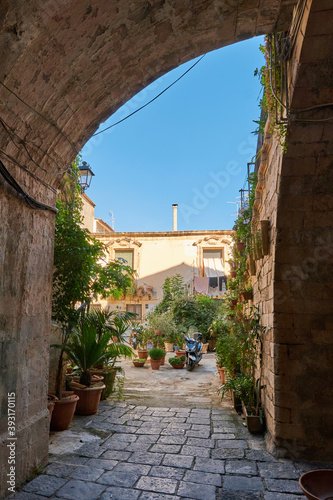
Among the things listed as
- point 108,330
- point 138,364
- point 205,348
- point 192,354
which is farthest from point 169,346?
point 108,330

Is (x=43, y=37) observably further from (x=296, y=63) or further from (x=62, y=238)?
(x=62, y=238)

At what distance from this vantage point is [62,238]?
15.5ft

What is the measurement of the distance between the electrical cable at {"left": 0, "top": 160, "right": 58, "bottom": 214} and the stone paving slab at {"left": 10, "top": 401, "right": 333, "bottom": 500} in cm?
238

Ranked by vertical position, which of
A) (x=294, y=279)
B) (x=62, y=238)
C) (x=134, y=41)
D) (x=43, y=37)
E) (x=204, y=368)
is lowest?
(x=204, y=368)

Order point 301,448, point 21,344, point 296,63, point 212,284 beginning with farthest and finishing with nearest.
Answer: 1. point 212,284
2. point 301,448
3. point 21,344
4. point 296,63

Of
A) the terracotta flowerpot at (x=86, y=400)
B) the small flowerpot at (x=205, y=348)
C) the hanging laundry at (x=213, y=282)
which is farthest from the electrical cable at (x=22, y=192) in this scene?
the hanging laundry at (x=213, y=282)

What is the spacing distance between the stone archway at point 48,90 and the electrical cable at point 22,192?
5 cm

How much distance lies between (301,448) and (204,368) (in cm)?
624

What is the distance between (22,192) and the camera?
2918 millimetres

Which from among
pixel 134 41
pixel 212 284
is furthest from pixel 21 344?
pixel 212 284

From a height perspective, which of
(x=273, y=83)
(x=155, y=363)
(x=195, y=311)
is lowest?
(x=155, y=363)
